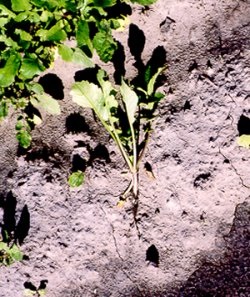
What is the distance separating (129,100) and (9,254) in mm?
908

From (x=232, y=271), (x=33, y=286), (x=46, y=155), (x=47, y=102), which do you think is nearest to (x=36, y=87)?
(x=47, y=102)

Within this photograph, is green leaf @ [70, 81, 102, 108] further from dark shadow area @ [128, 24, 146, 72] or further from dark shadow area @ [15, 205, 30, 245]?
dark shadow area @ [15, 205, 30, 245]

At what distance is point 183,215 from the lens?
1.91m

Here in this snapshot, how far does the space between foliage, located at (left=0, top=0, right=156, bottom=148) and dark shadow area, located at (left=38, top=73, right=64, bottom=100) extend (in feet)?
0.24

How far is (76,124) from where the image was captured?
1.98 metres

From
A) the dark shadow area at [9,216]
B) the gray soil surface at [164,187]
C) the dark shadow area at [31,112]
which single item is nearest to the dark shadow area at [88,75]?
the gray soil surface at [164,187]

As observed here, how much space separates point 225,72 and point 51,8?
81 centimetres

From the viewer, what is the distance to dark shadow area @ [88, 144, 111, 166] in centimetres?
194

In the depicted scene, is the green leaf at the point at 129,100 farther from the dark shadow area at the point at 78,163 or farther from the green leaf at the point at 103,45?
the dark shadow area at the point at 78,163

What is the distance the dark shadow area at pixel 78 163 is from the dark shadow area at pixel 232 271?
0.73m

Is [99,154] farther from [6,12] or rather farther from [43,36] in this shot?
[6,12]

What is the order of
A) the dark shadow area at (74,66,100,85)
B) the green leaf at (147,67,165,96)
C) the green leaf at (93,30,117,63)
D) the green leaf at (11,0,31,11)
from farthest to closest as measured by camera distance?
the dark shadow area at (74,66,100,85) → the green leaf at (147,67,165,96) → the green leaf at (93,30,117,63) → the green leaf at (11,0,31,11)

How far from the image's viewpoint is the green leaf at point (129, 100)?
6.01ft

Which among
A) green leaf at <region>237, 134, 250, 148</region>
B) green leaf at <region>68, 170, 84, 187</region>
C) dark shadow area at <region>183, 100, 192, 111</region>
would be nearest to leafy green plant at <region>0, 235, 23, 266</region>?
green leaf at <region>68, 170, 84, 187</region>
